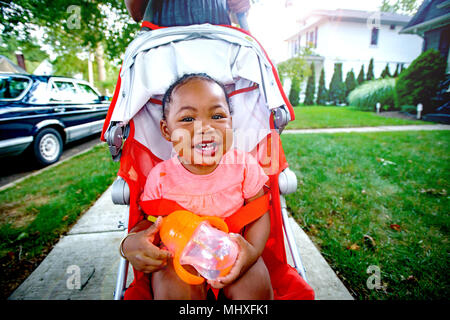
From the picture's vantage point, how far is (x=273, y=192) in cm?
133

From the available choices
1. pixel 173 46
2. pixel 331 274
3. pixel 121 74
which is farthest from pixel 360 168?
pixel 121 74

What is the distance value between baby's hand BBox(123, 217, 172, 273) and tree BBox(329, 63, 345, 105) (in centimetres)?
1610

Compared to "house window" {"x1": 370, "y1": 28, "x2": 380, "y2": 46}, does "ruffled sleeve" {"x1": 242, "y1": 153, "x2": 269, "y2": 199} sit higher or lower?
lower

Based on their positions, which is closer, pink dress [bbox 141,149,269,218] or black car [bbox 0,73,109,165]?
pink dress [bbox 141,149,269,218]

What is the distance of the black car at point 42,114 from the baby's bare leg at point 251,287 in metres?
4.31

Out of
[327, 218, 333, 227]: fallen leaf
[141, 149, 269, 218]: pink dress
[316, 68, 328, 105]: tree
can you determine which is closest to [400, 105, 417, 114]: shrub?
[327, 218, 333, 227]: fallen leaf

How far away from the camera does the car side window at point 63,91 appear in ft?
15.2

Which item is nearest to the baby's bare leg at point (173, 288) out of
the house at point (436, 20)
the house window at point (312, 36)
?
the house at point (436, 20)

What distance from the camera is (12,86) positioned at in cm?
365

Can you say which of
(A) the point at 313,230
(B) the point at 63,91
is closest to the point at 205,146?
(A) the point at 313,230

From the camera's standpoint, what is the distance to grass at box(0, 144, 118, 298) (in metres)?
1.86

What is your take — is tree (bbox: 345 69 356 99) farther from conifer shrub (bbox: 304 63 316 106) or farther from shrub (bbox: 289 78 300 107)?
shrub (bbox: 289 78 300 107)

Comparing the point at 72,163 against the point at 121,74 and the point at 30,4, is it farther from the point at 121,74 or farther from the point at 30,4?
the point at 121,74

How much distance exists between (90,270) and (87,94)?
5420mm
